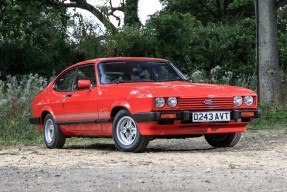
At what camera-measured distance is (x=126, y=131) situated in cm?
1080

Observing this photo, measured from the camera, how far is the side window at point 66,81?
12.6 meters

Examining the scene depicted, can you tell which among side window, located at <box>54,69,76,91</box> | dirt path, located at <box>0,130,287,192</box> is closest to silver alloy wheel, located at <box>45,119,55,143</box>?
side window, located at <box>54,69,76,91</box>

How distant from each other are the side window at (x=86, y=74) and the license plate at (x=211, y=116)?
205 centimetres

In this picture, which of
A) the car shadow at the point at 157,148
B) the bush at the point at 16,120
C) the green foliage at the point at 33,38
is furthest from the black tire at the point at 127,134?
the green foliage at the point at 33,38

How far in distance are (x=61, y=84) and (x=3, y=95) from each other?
3169 mm

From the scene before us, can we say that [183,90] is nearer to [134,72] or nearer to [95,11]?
[134,72]

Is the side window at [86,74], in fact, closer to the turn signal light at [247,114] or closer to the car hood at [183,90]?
the car hood at [183,90]

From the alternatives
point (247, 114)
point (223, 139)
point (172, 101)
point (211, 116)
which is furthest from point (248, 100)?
point (172, 101)

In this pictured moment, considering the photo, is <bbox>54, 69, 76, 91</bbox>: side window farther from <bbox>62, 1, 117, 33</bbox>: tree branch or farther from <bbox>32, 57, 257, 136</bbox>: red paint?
<bbox>62, 1, 117, 33</bbox>: tree branch

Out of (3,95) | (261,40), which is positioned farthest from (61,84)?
(261,40)

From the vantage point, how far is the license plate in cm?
1045

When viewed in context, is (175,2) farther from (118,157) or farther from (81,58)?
(118,157)

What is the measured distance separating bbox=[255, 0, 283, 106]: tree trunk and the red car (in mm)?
8481

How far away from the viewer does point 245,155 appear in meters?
10.1
